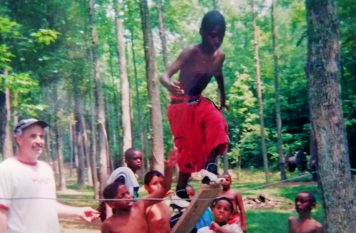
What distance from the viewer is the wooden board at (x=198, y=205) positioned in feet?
8.90

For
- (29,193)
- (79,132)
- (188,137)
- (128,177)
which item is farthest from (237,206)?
(79,132)

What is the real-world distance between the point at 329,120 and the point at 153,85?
357 cm

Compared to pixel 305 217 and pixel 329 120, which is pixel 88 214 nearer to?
pixel 305 217

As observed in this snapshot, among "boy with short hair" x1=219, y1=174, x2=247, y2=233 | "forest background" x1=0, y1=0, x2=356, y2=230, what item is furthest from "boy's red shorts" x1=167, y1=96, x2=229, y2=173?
"forest background" x1=0, y1=0, x2=356, y2=230

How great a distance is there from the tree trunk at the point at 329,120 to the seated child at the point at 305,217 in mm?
1034

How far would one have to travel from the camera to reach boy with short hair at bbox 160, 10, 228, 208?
3049 mm

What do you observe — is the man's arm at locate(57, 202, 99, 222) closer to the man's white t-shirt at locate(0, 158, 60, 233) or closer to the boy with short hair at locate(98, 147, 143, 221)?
the man's white t-shirt at locate(0, 158, 60, 233)

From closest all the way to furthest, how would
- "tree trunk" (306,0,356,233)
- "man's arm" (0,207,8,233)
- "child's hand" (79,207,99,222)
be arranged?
Answer: "man's arm" (0,207,8,233)
"child's hand" (79,207,99,222)
"tree trunk" (306,0,356,233)

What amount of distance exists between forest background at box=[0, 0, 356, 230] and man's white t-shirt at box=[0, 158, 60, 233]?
342 cm

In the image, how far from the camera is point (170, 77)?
10.0ft

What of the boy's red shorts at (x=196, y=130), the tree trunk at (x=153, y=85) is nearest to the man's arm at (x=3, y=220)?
the boy's red shorts at (x=196, y=130)

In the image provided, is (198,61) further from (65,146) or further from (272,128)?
(65,146)

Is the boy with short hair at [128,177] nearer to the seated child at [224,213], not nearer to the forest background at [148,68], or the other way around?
the seated child at [224,213]

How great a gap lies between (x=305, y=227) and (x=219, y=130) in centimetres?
200
